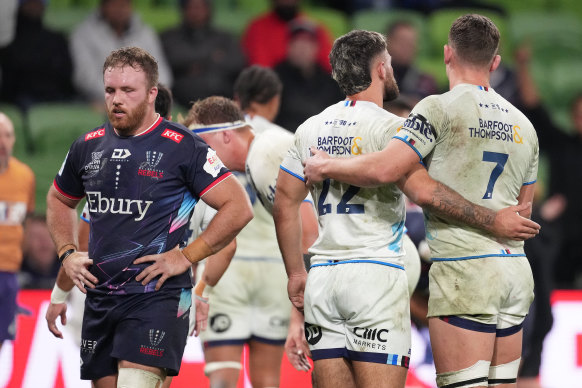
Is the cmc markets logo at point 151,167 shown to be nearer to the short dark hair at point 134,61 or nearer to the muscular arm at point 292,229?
the short dark hair at point 134,61

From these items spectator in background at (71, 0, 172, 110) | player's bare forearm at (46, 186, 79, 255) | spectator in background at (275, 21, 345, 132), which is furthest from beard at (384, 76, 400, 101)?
spectator in background at (71, 0, 172, 110)

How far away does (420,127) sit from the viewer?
14.1 feet

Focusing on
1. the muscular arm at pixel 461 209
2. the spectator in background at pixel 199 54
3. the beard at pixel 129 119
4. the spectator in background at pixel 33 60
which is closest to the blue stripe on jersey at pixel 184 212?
the beard at pixel 129 119

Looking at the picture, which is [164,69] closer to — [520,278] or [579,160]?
[579,160]

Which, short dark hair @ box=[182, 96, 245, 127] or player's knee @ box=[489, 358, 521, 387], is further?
short dark hair @ box=[182, 96, 245, 127]

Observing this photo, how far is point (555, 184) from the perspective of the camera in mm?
11070

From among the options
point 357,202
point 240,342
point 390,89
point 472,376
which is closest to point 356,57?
point 390,89

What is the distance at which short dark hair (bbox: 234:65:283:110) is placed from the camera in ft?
21.3

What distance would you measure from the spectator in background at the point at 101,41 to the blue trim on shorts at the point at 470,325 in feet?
23.3

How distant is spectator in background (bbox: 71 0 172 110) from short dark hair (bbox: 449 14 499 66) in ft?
22.2

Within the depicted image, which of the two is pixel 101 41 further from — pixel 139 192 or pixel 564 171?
pixel 139 192

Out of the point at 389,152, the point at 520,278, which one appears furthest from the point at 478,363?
the point at 389,152

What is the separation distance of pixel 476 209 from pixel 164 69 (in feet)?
23.8

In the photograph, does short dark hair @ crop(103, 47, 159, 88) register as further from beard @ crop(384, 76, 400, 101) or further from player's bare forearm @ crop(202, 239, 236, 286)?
player's bare forearm @ crop(202, 239, 236, 286)
